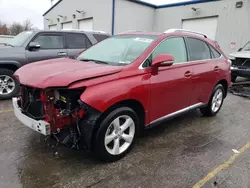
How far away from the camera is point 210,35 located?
527 inches

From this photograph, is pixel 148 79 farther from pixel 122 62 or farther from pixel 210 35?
pixel 210 35

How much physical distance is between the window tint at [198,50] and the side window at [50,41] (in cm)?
392

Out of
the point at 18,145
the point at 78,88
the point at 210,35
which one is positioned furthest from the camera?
the point at 210,35

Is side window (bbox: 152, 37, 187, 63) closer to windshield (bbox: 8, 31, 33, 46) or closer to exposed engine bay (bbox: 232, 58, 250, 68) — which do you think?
windshield (bbox: 8, 31, 33, 46)

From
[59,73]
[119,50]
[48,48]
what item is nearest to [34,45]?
[48,48]

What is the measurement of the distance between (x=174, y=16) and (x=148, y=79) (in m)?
13.1

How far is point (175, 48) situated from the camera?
3.73m

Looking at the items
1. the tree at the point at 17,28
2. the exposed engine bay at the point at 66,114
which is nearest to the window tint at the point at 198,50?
the exposed engine bay at the point at 66,114

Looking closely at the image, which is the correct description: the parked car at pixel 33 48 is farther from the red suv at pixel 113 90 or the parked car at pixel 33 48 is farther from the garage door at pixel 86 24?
the garage door at pixel 86 24

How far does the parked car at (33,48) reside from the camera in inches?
216

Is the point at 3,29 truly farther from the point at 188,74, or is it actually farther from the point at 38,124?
the point at 38,124

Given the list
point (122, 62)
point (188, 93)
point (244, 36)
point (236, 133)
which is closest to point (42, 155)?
point (122, 62)

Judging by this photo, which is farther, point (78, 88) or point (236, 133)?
point (236, 133)

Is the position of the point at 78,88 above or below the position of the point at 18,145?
above
